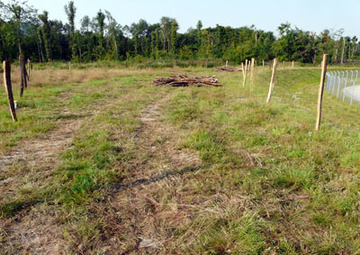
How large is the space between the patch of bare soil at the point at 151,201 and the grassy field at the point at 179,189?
13 millimetres

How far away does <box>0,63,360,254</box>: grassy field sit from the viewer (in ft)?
7.71

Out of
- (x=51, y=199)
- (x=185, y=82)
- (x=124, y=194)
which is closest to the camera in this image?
(x=51, y=199)

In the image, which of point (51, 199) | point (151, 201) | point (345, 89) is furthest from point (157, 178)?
point (345, 89)

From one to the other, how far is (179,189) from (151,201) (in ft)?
1.32

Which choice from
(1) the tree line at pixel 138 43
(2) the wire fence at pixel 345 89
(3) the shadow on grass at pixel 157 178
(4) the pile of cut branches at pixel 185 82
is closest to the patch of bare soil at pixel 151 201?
(3) the shadow on grass at pixel 157 178

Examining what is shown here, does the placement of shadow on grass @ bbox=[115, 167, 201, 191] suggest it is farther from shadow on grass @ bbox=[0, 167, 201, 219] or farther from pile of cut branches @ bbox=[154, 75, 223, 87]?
pile of cut branches @ bbox=[154, 75, 223, 87]

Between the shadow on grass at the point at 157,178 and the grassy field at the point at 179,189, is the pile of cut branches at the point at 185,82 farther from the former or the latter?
the shadow on grass at the point at 157,178

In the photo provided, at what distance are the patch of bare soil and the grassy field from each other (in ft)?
0.04

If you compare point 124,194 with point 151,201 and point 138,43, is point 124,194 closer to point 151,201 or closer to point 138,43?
point 151,201

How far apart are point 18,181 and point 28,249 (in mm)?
1465

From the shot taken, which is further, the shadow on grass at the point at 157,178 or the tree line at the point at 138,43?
the tree line at the point at 138,43

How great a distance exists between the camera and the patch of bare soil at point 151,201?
2.38 metres

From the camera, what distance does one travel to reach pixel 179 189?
3.22 m

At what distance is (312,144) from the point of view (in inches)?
186
